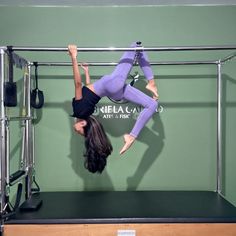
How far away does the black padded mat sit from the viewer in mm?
1639

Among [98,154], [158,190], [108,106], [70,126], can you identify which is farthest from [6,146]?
[158,190]

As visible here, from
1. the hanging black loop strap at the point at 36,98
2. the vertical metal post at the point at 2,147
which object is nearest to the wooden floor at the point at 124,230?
the vertical metal post at the point at 2,147

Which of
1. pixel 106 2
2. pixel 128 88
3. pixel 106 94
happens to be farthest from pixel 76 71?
pixel 106 2

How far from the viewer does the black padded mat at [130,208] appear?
5.38ft

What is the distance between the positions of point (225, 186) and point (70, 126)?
1405mm

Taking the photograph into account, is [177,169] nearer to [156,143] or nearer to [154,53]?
[156,143]

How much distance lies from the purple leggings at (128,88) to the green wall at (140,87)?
0.54 metres

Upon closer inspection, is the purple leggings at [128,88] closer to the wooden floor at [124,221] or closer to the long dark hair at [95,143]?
the long dark hair at [95,143]

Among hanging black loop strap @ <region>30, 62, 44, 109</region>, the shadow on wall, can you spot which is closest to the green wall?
the shadow on wall

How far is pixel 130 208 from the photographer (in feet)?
5.95

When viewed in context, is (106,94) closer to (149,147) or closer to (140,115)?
(140,115)

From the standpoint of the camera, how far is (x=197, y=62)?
2199mm

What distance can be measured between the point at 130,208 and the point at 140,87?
101 cm

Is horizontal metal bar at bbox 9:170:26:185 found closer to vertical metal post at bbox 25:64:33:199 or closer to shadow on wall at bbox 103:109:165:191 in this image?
vertical metal post at bbox 25:64:33:199
